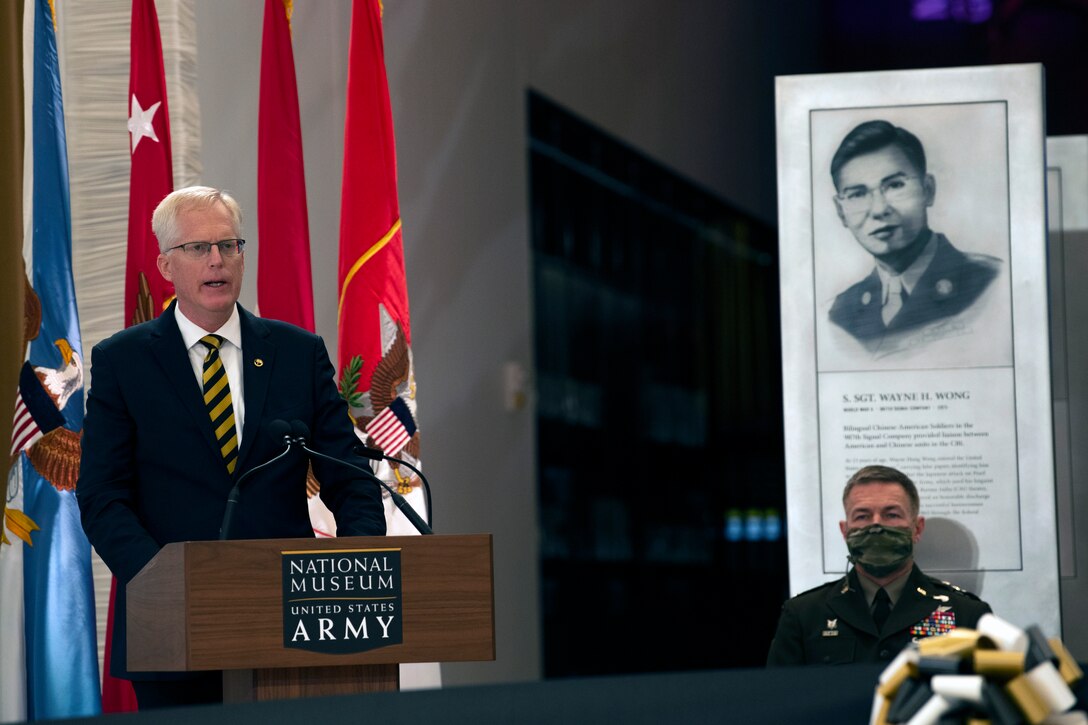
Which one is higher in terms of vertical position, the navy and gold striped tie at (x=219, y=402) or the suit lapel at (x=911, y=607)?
the navy and gold striped tie at (x=219, y=402)

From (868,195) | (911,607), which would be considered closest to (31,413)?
(911,607)

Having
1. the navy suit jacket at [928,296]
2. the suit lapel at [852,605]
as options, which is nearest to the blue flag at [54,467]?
the suit lapel at [852,605]

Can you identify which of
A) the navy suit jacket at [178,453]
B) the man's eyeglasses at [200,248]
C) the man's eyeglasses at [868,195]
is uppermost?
the man's eyeglasses at [868,195]

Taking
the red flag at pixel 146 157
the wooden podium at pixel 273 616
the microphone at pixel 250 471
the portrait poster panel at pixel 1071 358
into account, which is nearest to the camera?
the wooden podium at pixel 273 616

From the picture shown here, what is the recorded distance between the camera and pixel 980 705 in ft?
2.84

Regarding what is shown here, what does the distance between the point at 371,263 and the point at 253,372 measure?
1.74 meters

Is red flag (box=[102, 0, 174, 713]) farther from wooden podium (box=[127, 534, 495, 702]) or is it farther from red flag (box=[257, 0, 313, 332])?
wooden podium (box=[127, 534, 495, 702])

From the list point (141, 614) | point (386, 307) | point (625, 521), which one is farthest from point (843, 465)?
point (625, 521)

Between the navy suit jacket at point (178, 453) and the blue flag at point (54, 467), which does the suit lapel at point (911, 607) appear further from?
the blue flag at point (54, 467)

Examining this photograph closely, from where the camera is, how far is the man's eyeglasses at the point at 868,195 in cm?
409

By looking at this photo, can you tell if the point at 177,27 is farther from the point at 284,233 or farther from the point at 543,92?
the point at 543,92

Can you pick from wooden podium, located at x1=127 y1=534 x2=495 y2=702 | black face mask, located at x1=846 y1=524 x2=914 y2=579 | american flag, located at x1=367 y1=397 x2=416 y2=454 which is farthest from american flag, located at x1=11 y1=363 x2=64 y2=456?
black face mask, located at x1=846 y1=524 x2=914 y2=579

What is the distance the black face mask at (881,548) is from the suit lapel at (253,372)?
1.52 meters

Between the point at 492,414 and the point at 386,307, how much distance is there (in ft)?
8.63
